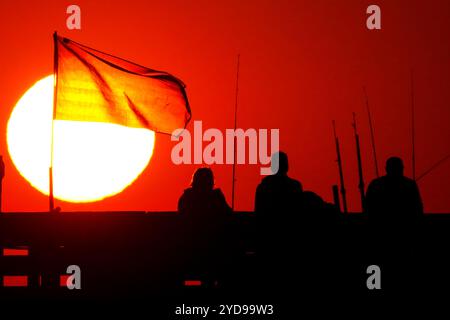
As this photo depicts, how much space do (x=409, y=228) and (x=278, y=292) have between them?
78.7 inches

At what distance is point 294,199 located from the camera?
14555mm

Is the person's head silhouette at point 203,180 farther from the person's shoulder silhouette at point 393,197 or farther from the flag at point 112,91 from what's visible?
the flag at point 112,91

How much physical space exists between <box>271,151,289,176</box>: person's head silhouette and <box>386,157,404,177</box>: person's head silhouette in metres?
1.52

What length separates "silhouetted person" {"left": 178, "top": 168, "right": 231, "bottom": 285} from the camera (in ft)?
48.6

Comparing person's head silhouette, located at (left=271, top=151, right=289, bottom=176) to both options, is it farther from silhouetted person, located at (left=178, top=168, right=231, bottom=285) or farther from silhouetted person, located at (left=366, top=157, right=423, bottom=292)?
silhouetted person, located at (left=366, top=157, right=423, bottom=292)

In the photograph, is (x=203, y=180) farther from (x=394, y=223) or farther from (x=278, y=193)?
(x=394, y=223)

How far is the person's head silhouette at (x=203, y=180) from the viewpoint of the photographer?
15.5m

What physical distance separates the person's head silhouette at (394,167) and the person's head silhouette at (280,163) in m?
1.52

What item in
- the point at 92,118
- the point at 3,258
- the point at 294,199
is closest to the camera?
the point at 294,199

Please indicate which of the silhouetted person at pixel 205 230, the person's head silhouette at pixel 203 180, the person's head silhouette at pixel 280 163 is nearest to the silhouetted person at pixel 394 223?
the person's head silhouette at pixel 280 163

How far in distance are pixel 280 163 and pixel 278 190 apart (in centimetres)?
36

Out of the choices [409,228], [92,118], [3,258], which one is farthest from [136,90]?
[409,228]

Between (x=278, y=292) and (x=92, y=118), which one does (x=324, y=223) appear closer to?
(x=278, y=292)

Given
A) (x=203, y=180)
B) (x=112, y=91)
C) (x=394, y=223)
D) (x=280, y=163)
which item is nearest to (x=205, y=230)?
(x=203, y=180)
